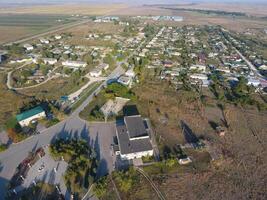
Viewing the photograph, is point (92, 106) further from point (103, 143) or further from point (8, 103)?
point (8, 103)

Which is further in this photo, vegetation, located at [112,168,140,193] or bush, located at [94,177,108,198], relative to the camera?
vegetation, located at [112,168,140,193]

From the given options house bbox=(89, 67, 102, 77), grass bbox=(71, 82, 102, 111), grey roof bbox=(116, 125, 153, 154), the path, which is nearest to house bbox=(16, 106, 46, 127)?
grass bbox=(71, 82, 102, 111)

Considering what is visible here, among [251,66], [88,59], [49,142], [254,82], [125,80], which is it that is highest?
[49,142]

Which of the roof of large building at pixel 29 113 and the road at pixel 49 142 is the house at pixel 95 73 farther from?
the roof of large building at pixel 29 113

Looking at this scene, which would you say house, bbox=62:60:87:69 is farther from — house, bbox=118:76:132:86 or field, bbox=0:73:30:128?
field, bbox=0:73:30:128

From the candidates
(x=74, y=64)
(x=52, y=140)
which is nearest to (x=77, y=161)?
(x=52, y=140)

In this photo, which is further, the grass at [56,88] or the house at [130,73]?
the house at [130,73]

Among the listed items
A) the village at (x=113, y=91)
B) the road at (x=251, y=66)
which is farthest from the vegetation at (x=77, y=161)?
the road at (x=251, y=66)

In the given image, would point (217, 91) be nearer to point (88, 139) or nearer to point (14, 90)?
point (88, 139)
